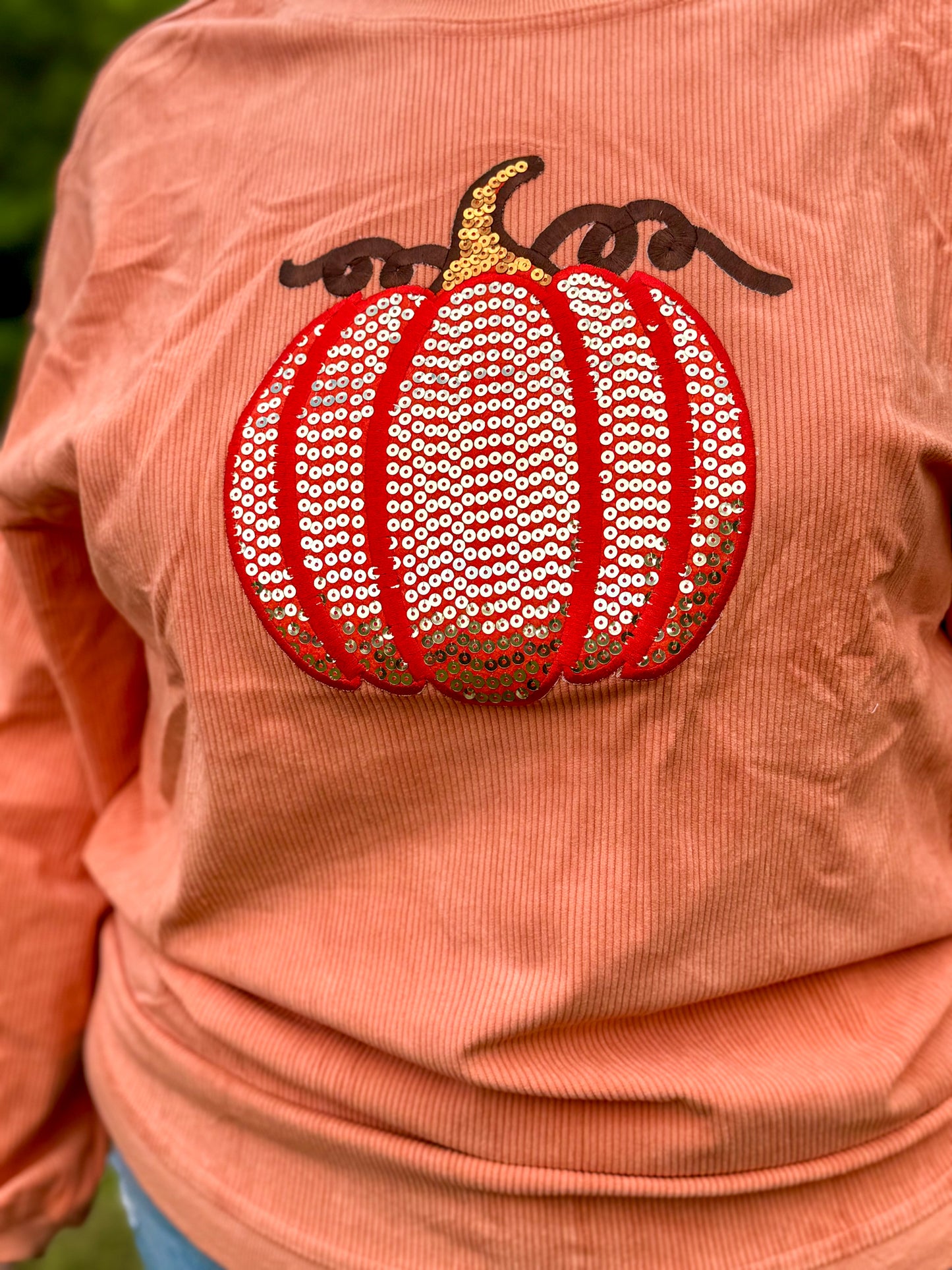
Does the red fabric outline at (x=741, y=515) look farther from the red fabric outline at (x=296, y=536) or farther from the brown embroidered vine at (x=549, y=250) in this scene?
the red fabric outline at (x=296, y=536)

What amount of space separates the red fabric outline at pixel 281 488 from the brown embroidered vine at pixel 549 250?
0.09ft

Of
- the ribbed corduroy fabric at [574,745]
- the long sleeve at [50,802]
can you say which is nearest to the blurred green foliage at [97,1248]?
the long sleeve at [50,802]

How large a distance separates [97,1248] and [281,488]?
72.8 inches

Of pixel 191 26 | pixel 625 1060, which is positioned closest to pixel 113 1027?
pixel 625 1060

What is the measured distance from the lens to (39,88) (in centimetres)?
404

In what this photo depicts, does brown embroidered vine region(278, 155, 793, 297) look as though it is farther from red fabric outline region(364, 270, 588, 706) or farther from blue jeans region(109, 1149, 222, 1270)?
blue jeans region(109, 1149, 222, 1270)

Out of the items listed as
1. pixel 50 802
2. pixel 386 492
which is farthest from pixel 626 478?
pixel 50 802

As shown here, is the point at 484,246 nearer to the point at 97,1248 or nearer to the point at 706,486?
the point at 706,486

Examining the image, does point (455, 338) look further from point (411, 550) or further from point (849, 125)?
point (849, 125)

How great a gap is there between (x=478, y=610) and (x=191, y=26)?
0.46 m

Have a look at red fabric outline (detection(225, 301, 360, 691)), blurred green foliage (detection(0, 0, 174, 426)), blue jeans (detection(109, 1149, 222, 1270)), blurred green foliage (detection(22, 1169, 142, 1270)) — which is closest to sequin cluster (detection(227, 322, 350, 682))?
red fabric outline (detection(225, 301, 360, 691))

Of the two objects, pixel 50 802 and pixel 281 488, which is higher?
pixel 281 488

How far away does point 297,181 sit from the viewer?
75 centimetres

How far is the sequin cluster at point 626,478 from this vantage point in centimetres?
67
